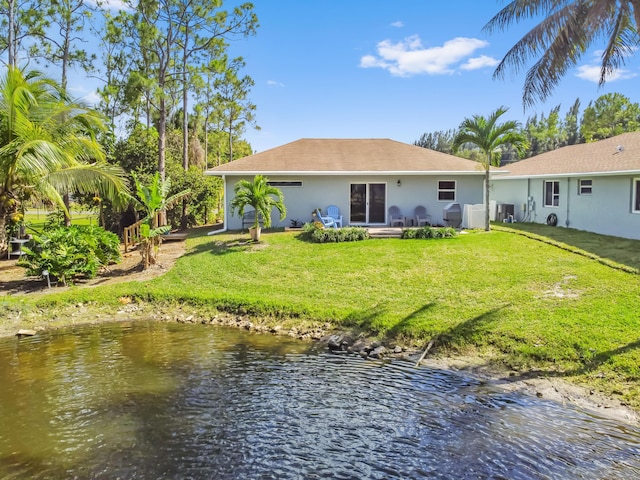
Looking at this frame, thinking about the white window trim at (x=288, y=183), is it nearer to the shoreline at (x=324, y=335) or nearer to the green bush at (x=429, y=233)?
the green bush at (x=429, y=233)

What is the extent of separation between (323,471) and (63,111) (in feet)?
42.2

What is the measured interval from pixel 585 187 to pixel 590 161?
1490 millimetres

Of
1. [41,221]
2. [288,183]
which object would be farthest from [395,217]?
[41,221]

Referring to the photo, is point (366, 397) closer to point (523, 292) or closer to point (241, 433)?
point (241, 433)

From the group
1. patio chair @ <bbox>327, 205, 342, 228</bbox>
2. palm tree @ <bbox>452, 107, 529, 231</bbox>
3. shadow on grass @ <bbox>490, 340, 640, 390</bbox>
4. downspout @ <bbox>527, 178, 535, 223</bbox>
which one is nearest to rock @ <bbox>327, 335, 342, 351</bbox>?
Answer: shadow on grass @ <bbox>490, 340, 640, 390</bbox>

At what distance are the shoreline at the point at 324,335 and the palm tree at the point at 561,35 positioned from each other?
7.17 metres

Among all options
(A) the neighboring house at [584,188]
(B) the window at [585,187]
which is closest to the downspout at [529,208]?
(A) the neighboring house at [584,188]

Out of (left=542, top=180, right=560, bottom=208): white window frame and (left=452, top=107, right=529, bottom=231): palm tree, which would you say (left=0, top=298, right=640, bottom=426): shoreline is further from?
(left=542, top=180, right=560, bottom=208): white window frame

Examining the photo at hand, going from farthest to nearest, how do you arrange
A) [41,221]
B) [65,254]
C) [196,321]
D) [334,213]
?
[41,221] → [334,213] → [65,254] → [196,321]

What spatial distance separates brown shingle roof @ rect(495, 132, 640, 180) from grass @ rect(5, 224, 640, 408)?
279cm

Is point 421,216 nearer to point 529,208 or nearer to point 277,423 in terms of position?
point 529,208

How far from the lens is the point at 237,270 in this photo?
14289 millimetres

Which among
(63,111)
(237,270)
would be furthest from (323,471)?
(63,111)

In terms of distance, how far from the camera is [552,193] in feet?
71.8
